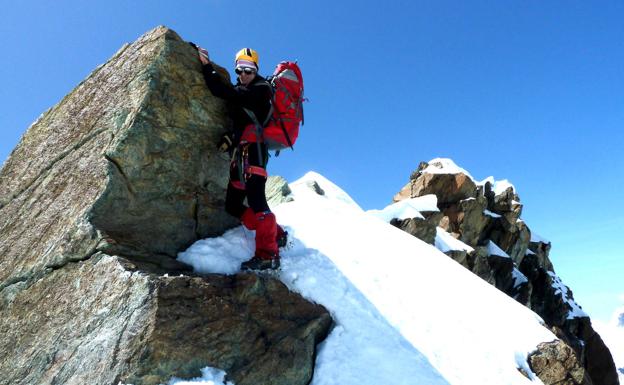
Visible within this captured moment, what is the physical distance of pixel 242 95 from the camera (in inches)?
320

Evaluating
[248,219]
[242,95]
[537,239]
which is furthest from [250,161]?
[537,239]

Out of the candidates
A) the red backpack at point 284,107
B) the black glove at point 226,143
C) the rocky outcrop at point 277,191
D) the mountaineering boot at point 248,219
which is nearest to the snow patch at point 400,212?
the rocky outcrop at point 277,191

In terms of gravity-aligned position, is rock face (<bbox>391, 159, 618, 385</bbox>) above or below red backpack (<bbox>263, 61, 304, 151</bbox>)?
above

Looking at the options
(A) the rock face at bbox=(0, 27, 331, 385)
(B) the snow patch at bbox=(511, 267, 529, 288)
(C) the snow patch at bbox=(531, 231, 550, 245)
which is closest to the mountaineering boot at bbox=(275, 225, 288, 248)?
(A) the rock face at bbox=(0, 27, 331, 385)

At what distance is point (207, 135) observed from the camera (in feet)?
28.5

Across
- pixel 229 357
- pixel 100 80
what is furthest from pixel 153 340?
pixel 100 80

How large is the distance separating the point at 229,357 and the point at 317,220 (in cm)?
555

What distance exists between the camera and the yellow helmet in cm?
824

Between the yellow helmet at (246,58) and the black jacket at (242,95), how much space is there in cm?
31

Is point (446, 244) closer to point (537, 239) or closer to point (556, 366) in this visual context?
point (556, 366)

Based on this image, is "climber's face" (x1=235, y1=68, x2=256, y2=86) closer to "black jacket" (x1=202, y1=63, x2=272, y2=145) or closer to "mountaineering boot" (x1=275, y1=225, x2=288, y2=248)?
"black jacket" (x1=202, y1=63, x2=272, y2=145)

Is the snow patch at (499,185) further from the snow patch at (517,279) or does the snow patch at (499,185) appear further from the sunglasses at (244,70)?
the sunglasses at (244,70)

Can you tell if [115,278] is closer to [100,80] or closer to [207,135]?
[207,135]

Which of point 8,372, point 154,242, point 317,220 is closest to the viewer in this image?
point 8,372
